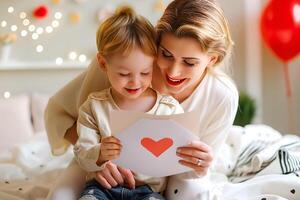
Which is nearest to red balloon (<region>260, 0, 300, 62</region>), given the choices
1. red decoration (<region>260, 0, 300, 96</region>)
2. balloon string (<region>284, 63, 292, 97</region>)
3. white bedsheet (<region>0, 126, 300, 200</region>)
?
red decoration (<region>260, 0, 300, 96</region>)

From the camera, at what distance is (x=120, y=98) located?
4.81 feet

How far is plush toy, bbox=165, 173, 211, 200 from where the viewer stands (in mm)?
1482

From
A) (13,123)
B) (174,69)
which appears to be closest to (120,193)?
(174,69)

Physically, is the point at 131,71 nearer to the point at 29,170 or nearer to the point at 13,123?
the point at 29,170

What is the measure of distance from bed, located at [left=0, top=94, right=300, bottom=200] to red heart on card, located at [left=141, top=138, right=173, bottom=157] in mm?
203

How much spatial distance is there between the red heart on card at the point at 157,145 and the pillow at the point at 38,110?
5.18 ft

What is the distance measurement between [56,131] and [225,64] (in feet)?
2.00

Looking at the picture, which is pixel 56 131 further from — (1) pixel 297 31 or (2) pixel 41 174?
(1) pixel 297 31

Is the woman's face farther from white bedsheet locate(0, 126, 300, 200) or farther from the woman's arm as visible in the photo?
the woman's arm

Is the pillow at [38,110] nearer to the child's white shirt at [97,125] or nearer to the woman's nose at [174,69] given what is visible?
the child's white shirt at [97,125]

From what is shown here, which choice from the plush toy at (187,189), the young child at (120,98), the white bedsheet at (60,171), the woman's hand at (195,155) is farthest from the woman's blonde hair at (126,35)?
the white bedsheet at (60,171)

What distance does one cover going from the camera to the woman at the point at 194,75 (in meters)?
1.40

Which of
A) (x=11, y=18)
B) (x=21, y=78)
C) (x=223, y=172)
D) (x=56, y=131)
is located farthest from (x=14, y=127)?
(x=223, y=172)

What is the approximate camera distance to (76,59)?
10.3ft
